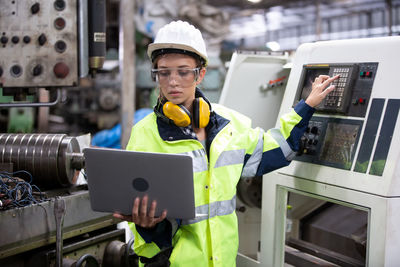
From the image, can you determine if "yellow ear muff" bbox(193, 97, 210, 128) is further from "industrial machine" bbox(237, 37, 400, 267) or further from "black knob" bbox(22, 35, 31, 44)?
"black knob" bbox(22, 35, 31, 44)

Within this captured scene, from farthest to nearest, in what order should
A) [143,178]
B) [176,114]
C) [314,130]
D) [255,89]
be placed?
[255,89], [314,130], [176,114], [143,178]

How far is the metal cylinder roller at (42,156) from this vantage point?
2.20 metres

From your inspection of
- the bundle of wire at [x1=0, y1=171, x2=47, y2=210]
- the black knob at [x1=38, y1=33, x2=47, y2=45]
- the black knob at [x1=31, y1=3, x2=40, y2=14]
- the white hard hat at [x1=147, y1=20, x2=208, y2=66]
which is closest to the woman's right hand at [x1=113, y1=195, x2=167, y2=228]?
the white hard hat at [x1=147, y1=20, x2=208, y2=66]

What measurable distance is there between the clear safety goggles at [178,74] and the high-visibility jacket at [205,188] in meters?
0.16

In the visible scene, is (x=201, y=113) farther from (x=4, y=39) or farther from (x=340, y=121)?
(x=4, y=39)

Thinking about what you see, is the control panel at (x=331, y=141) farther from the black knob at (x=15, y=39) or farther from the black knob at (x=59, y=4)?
the black knob at (x=15, y=39)

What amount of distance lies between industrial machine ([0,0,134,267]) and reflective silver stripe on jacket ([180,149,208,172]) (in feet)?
2.46

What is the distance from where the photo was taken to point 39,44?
2.60 metres

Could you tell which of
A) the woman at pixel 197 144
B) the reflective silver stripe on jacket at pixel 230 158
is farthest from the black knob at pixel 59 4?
the reflective silver stripe on jacket at pixel 230 158

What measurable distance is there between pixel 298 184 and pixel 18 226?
125 centimetres

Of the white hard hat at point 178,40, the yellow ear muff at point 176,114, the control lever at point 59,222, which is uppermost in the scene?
the white hard hat at point 178,40

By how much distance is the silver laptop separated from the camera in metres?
1.38

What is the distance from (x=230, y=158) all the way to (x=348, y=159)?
19.3 inches

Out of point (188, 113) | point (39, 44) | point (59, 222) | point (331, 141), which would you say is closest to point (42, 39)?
point (39, 44)
